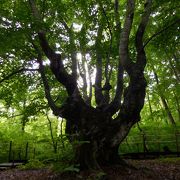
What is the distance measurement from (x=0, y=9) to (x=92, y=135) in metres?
5.49

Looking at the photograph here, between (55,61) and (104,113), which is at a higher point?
(55,61)

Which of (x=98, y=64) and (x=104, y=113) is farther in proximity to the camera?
(x=98, y=64)

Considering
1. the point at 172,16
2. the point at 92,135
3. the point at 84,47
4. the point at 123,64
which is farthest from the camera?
the point at 84,47

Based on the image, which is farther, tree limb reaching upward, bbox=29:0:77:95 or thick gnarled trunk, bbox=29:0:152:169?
tree limb reaching upward, bbox=29:0:77:95

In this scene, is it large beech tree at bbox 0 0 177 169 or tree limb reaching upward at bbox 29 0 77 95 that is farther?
tree limb reaching upward at bbox 29 0 77 95

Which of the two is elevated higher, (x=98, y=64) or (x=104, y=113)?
(x=98, y=64)

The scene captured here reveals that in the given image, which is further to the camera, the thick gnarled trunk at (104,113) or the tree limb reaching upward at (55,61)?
the tree limb reaching upward at (55,61)

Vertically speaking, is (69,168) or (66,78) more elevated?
(66,78)

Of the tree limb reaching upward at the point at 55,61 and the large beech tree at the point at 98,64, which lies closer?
the large beech tree at the point at 98,64

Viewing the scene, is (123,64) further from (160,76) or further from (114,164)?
(160,76)

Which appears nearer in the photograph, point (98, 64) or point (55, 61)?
point (55, 61)

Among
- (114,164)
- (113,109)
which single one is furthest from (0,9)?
(114,164)

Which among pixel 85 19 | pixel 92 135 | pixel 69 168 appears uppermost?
pixel 85 19

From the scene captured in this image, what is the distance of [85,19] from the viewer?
11445mm
